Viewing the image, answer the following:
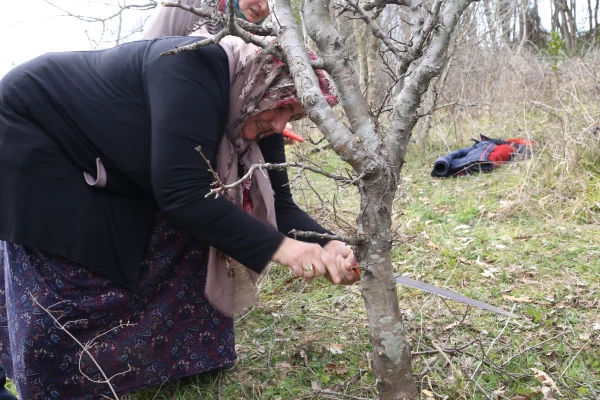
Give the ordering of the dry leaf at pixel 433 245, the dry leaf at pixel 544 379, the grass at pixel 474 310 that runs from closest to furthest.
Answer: the dry leaf at pixel 544 379 < the grass at pixel 474 310 < the dry leaf at pixel 433 245

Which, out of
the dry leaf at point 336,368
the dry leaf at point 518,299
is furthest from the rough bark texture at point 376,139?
the dry leaf at point 518,299

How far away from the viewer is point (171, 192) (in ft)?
5.19

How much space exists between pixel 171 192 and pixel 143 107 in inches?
14.6

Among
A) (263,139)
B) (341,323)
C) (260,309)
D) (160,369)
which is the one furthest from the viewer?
(260,309)

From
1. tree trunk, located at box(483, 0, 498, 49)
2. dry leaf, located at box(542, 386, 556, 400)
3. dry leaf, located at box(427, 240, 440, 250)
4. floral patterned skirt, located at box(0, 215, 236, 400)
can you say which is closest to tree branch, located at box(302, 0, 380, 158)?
floral patterned skirt, located at box(0, 215, 236, 400)

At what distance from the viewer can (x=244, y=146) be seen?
194cm

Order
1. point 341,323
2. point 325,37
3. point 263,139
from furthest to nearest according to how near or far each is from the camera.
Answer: point 341,323
point 263,139
point 325,37

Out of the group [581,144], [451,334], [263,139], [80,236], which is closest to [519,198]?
[581,144]

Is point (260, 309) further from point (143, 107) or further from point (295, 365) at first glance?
point (143, 107)

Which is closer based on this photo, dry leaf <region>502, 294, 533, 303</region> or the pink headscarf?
the pink headscarf

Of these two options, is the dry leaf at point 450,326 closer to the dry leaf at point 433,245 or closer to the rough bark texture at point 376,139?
the rough bark texture at point 376,139

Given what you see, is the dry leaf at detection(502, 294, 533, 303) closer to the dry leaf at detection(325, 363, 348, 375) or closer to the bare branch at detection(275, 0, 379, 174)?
the dry leaf at detection(325, 363, 348, 375)

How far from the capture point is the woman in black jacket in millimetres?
1593

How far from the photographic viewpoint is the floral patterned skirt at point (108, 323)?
175cm
